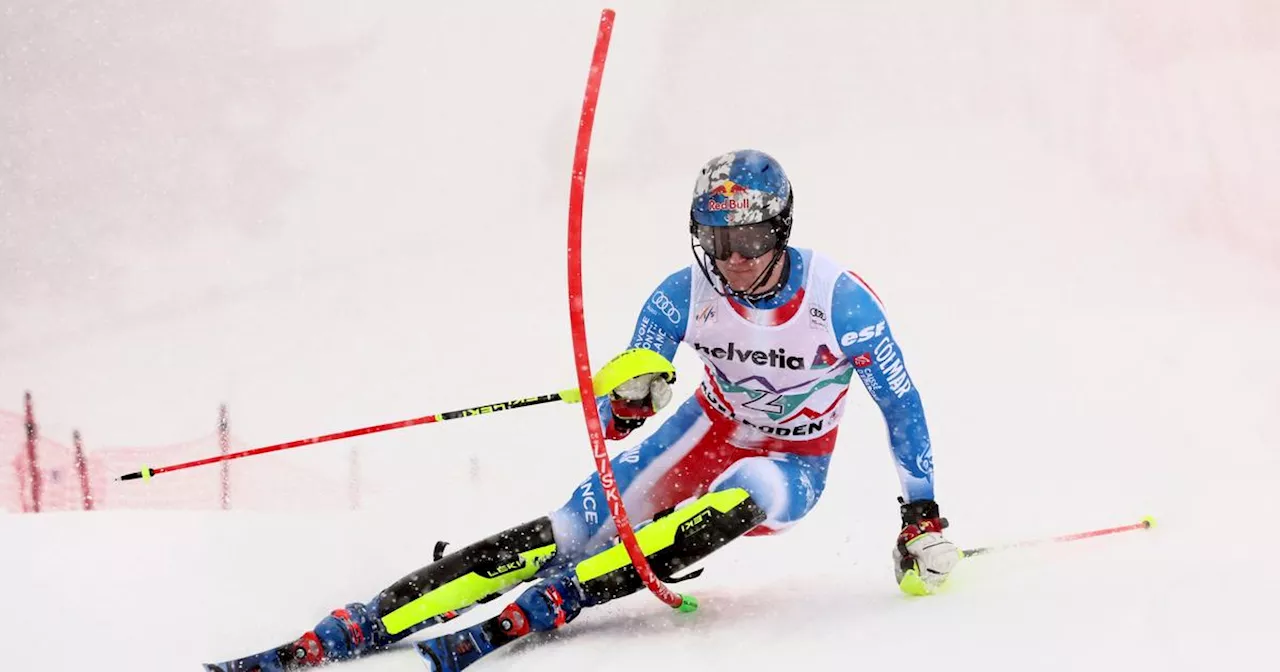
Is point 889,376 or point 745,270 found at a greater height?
point 745,270

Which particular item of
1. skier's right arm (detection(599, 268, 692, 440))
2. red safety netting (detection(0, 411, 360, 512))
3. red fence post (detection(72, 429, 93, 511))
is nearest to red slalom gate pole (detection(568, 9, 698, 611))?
skier's right arm (detection(599, 268, 692, 440))

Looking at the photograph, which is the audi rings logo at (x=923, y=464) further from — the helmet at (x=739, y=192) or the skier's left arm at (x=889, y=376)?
the helmet at (x=739, y=192)

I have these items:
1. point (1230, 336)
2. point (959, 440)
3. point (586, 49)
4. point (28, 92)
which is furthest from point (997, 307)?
point (28, 92)

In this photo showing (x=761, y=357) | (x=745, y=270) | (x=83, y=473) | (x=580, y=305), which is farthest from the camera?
(x=83, y=473)

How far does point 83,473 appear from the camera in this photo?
8.91 metres

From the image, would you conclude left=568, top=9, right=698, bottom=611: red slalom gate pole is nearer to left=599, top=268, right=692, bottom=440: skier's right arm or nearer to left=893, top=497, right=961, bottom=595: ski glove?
left=599, top=268, right=692, bottom=440: skier's right arm

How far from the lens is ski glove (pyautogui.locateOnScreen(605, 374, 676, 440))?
3.54m

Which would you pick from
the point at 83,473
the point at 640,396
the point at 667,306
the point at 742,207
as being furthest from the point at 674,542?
the point at 83,473

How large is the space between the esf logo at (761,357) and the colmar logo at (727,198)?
534 mm

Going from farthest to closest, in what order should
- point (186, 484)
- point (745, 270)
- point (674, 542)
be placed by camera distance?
point (186, 484), point (745, 270), point (674, 542)

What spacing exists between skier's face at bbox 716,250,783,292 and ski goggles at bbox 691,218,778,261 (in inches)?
0.7

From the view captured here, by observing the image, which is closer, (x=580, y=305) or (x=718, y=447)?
(x=580, y=305)

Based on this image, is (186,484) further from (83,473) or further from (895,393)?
(895,393)

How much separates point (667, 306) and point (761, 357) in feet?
1.17
